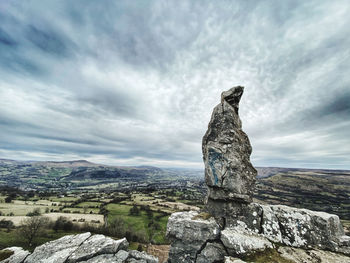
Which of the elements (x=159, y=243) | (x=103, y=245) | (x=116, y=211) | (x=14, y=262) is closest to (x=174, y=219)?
(x=103, y=245)

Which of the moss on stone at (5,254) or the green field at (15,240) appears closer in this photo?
the moss on stone at (5,254)

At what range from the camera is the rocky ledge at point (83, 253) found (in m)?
6.39

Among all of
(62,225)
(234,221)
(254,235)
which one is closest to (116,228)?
(62,225)

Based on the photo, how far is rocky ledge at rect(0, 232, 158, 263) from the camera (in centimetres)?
639

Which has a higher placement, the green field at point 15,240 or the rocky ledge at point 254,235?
the rocky ledge at point 254,235

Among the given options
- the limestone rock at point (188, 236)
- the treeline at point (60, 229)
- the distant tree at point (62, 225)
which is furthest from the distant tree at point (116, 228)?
the limestone rock at point (188, 236)

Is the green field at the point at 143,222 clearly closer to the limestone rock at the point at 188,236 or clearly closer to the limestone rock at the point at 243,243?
the limestone rock at the point at 188,236

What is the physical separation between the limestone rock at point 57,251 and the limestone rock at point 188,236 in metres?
4.52

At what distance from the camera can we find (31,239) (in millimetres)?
31062

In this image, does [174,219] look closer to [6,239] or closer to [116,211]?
[6,239]

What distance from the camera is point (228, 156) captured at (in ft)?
25.1

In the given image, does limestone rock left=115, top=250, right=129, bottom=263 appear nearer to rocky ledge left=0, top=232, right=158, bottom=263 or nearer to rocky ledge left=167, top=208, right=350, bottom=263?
rocky ledge left=0, top=232, right=158, bottom=263

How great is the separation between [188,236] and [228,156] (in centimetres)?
400

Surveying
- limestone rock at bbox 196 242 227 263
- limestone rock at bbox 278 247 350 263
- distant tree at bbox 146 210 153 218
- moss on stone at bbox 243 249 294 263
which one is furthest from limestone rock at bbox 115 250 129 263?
distant tree at bbox 146 210 153 218
